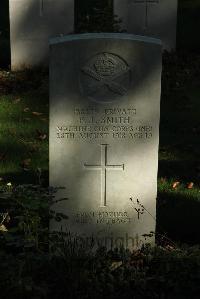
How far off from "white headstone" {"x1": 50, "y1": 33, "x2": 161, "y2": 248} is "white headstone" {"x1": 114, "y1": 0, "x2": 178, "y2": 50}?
270 inches

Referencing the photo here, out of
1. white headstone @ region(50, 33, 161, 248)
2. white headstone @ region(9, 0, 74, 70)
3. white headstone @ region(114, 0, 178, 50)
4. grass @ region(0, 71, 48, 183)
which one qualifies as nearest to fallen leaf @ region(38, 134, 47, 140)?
grass @ region(0, 71, 48, 183)

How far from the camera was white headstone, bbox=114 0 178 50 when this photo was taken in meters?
11.7

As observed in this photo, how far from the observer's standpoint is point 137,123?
504 centimetres

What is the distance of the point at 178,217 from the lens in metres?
5.92

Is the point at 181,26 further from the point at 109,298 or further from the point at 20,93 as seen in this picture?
the point at 109,298

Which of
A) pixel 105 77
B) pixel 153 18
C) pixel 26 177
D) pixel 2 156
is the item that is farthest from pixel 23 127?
pixel 153 18

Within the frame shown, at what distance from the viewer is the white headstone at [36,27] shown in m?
11.0

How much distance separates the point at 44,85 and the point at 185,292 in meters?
5.71

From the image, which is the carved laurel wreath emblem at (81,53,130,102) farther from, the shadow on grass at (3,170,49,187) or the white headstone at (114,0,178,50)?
the white headstone at (114,0,178,50)

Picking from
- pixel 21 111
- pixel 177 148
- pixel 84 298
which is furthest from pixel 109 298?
pixel 21 111

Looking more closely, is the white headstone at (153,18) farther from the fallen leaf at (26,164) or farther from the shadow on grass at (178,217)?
the shadow on grass at (178,217)

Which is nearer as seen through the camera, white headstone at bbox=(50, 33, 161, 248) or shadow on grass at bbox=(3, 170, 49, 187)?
white headstone at bbox=(50, 33, 161, 248)

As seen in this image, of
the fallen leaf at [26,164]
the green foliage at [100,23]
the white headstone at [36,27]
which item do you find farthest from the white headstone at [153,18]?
the fallen leaf at [26,164]

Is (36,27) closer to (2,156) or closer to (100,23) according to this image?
(100,23)
